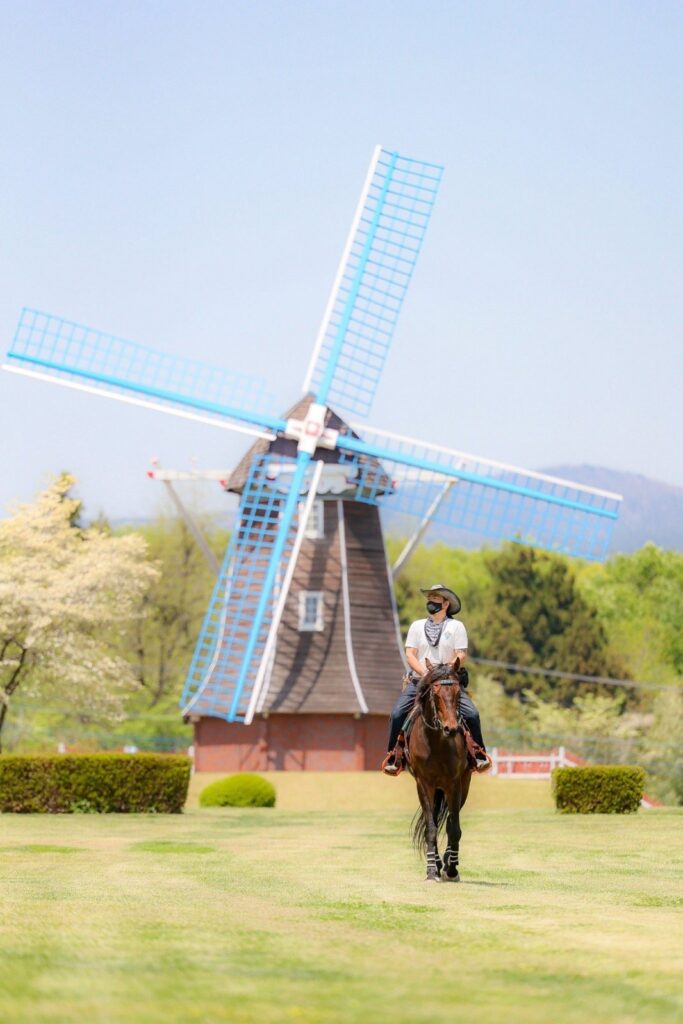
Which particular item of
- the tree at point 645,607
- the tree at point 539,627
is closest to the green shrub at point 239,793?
the tree at point 539,627

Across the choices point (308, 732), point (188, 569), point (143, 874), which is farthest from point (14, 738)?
point (143, 874)

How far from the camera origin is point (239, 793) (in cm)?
3728

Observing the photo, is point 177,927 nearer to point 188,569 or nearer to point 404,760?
point 404,760

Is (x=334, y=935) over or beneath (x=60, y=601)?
beneath

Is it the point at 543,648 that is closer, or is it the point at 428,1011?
the point at 428,1011

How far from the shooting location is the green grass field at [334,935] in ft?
22.6

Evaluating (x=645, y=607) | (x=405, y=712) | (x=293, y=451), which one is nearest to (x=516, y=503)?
(x=293, y=451)

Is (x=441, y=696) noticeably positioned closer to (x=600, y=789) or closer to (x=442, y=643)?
(x=442, y=643)

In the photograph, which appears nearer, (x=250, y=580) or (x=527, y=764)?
(x=250, y=580)

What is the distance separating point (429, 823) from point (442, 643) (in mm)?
1603

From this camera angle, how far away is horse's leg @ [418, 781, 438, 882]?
48.0 feet

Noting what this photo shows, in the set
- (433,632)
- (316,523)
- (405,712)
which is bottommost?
(405,712)

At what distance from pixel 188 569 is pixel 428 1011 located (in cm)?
6264

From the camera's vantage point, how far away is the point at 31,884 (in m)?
14.0
